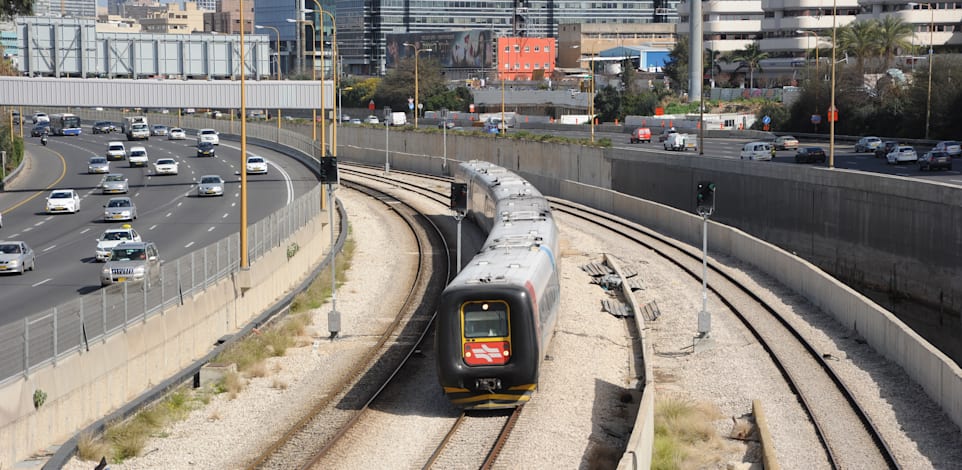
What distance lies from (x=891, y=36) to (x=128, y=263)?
92407 mm

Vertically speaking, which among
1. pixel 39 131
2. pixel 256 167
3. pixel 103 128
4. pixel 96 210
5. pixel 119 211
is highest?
pixel 103 128

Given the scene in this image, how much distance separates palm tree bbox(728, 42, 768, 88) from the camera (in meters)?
154

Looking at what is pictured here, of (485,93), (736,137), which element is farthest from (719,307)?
(485,93)

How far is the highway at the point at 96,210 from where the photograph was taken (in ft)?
129

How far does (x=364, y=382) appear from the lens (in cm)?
2683

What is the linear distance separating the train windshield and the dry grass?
11.1 feet

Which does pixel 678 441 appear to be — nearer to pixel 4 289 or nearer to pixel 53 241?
pixel 4 289

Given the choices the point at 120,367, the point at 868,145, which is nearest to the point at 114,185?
the point at 868,145

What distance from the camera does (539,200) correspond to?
130ft

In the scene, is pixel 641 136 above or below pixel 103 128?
below

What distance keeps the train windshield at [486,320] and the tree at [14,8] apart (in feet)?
100

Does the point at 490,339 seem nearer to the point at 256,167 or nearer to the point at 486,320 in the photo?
the point at 486,320

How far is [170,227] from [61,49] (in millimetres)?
17493

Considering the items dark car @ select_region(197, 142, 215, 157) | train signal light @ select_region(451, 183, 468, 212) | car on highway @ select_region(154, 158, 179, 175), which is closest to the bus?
dark car @ select_region(197, 142, 215, 157)
